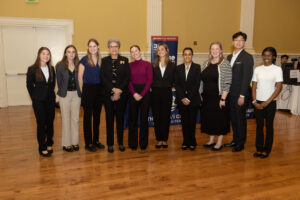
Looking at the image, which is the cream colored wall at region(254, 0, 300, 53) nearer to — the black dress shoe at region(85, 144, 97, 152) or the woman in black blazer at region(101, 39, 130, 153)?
the woman in black blazer at region(101, 39, 130, 153)

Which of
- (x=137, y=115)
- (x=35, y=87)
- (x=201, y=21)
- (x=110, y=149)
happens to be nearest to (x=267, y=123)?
(x=137, y=115)

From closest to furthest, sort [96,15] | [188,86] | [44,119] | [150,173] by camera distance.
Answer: [150,173], [44,119], [188,86], [96,15]

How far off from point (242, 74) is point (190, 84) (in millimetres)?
708

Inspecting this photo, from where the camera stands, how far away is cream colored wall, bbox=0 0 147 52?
288 inches

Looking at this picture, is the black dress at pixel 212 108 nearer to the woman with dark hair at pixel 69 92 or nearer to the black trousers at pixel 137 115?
the black trousers at pixel 137 115

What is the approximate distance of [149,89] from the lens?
385cm

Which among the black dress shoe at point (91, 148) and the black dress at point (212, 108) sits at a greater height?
the black dress at point (212, 108)

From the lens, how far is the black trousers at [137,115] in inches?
152

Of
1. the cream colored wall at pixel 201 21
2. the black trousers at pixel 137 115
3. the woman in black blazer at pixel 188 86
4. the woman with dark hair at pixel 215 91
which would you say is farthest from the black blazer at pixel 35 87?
the cream colored wall at pixel 201 21

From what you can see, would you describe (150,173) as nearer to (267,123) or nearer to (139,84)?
(139,84)

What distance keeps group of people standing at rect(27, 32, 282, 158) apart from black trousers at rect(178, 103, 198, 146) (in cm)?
1

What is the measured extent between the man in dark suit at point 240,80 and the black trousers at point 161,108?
2.90 feet

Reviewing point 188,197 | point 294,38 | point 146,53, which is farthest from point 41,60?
point 294,38

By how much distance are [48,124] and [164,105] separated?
1603 millimetres
